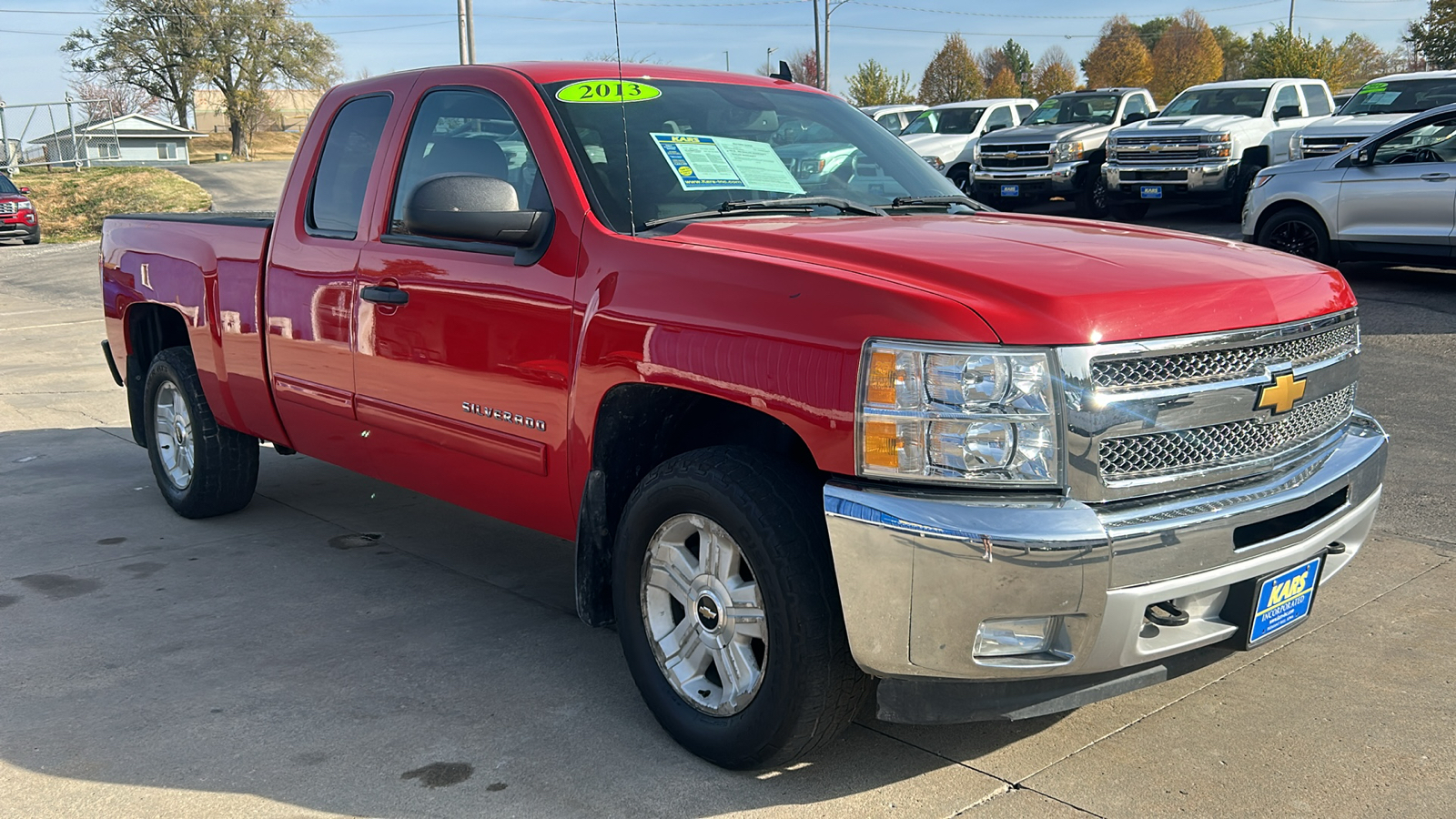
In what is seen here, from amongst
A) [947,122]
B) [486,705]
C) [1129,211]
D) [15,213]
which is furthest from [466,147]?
[15,213]

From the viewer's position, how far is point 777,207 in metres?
3.86

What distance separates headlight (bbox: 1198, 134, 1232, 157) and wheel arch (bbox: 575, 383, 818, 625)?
14756 mm

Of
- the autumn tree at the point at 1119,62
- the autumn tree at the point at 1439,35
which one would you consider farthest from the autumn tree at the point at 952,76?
the autumn tree at the point at 1439,35

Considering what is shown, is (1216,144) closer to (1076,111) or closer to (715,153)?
(1076,111)

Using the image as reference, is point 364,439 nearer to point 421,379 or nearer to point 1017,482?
point 421,379

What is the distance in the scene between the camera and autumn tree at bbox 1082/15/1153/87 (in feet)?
205

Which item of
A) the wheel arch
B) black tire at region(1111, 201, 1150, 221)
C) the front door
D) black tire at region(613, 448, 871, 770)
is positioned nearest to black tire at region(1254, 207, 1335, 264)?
the front door

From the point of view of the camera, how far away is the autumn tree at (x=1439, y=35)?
131 feet

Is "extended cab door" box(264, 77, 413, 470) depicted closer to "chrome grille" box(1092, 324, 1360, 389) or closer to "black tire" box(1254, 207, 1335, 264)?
"chrome grille" box(1092, 324, 1360, 389)

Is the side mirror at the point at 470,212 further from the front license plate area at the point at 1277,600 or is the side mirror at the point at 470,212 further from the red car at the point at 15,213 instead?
the red car at the point at 15,213

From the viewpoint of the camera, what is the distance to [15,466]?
6.97 meters

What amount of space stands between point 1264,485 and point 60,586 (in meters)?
4.30

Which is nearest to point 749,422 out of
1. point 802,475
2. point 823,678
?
point 802,475

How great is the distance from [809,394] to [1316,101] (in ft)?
60.1
